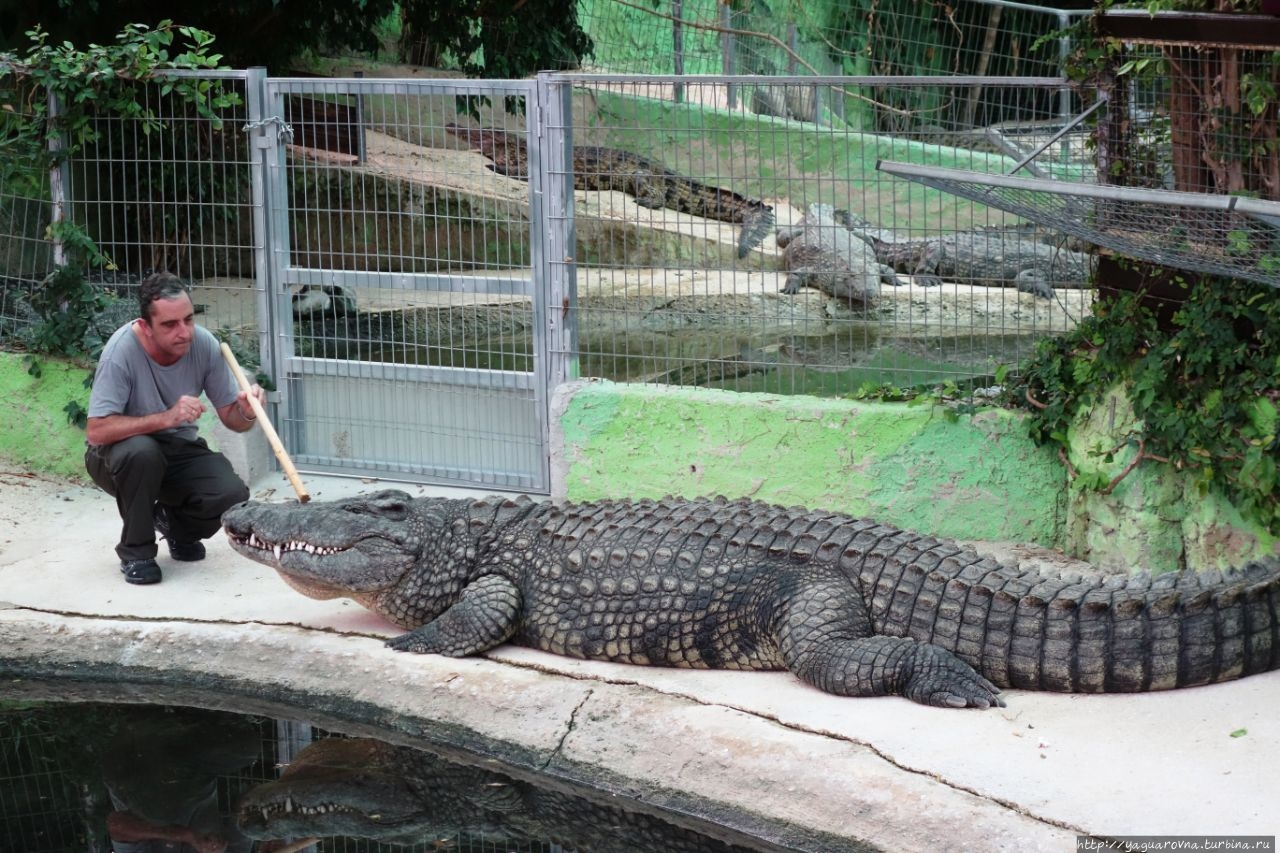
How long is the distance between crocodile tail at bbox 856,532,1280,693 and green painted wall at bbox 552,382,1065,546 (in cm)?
122

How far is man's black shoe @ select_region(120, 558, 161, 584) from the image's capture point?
214 inches

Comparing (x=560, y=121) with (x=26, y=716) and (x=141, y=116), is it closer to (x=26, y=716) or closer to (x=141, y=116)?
(x=141, y=116)

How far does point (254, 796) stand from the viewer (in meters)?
4.30

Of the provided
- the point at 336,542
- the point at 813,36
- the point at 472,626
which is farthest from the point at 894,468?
the point at 813,36

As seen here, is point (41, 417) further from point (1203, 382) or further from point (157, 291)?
point (1203, 382)

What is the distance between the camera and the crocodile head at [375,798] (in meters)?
4.10

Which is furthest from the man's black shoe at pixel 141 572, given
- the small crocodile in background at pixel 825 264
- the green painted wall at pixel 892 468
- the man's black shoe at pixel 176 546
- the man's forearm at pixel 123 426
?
the small crocodile in background at pixel 825 264

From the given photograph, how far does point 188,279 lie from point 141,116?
0.85 m

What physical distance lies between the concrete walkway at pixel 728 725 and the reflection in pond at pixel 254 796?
0.37 feet

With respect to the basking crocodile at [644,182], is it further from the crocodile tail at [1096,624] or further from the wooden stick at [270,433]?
the crocodile tail at [1096,624]

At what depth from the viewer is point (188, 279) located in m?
6.99

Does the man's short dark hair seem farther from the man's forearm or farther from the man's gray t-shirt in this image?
the man's forearm

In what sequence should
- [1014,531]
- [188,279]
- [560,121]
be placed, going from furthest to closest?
1. [188,279]
2. [560,121]
3. [1014,531]

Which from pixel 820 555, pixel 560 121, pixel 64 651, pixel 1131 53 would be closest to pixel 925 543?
pixel 820 555
